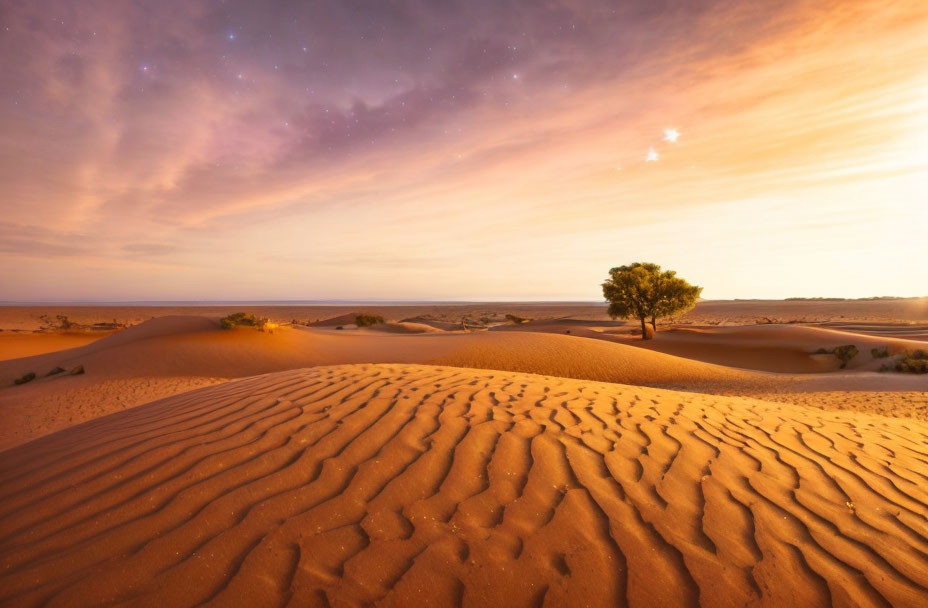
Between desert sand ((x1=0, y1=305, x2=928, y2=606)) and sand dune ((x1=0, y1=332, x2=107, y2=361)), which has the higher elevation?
desert sand ((x1=0, y1=305, x2=928, y2=606))

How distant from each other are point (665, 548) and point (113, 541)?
123 inches

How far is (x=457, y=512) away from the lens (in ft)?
8.86

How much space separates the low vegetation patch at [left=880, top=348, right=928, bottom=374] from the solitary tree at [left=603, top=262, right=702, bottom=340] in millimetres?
9302

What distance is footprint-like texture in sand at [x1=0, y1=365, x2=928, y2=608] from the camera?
2164mm

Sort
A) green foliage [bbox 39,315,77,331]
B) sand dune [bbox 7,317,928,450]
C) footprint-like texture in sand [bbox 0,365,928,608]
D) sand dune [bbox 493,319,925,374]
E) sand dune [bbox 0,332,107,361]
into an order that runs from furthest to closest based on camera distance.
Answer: green foliage [bbox 39,315,77,331] < sand dune [bbox 0,332,107,361] < sand dune [bbox 493,319,925,374] < sand dune [bbox 7,317,928,450] < footprint-like texture in sand [bbox 0,365,928,608]

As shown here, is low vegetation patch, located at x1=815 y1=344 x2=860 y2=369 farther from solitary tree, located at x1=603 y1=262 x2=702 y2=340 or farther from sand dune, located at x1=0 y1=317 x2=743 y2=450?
solitary tree, located at x1=603 y1=262 x2=702 y2=340

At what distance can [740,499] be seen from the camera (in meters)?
3.00

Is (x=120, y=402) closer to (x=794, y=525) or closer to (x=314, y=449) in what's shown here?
(x=314, y=449)

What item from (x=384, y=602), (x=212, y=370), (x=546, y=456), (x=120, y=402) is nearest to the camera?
(x=384, y=602)

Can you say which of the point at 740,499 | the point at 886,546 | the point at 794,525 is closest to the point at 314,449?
the point at 740,499

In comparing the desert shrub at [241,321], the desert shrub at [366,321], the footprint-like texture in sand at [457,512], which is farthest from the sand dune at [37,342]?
the footprint-like texture in sand at [457,512]

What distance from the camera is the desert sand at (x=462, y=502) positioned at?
2.18 meters

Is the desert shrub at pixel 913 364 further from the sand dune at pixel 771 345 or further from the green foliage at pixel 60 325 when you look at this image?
the green foliage at pixel 60 325

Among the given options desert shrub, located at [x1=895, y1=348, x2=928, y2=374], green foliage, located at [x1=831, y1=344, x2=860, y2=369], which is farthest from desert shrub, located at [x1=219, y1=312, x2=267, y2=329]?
green foliage, located at [x1=831, y1=344, x2=860, y2=369]
